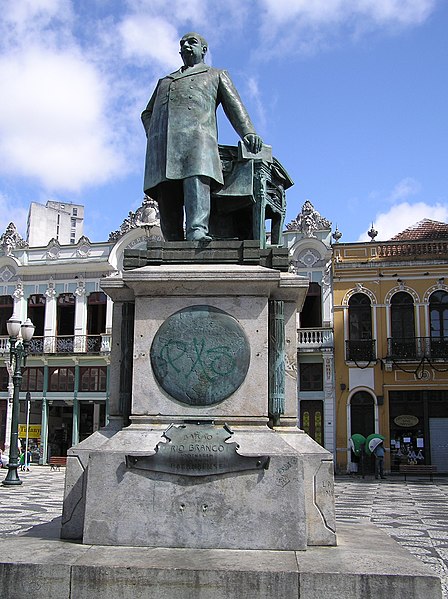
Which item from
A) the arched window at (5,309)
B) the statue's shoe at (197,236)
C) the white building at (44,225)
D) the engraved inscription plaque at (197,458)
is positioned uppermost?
the white building at (44,225)

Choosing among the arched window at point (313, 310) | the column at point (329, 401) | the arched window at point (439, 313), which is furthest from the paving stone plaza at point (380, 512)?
the arched window at point (313, 310)

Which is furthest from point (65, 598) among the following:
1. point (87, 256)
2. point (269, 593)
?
point (87, 256)

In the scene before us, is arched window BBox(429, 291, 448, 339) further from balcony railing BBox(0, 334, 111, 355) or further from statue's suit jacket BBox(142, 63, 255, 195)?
statue's suit jacket BBox(142, 63, 255, 195)

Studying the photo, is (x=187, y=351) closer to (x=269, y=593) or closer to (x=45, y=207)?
(x=269, y=593)

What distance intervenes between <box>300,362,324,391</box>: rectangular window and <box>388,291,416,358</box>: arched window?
2842 millimetres

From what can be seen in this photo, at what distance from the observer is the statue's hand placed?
17.7ft

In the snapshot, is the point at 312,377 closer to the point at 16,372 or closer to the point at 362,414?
the point at 362,414

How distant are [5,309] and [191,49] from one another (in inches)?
1106

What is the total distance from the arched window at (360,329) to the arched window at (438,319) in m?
2.25

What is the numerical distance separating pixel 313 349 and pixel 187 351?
23.0 m

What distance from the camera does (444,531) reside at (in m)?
8.73

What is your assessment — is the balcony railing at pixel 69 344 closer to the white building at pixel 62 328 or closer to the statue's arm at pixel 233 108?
the white building at pixel 62 328

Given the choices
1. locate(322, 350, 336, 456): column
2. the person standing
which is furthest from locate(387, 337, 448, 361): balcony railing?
the person standing

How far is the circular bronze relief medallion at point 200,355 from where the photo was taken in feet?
15.1
